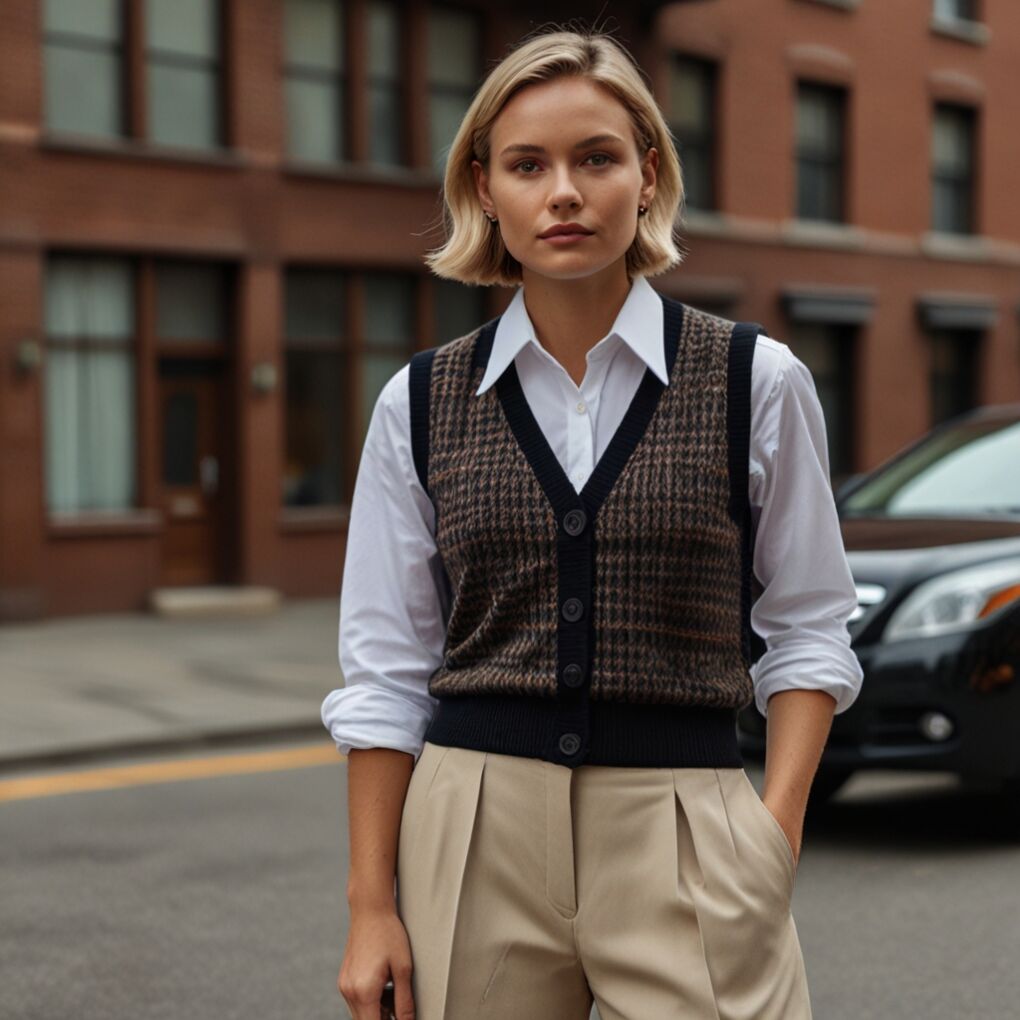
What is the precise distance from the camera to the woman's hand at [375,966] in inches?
86.8

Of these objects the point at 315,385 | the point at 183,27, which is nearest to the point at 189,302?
the point at 315,385

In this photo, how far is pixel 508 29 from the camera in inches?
835

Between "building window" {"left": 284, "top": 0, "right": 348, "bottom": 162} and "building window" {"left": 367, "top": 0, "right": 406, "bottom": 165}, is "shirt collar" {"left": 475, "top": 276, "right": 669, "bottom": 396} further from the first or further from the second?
"building window" {"left": 367, "top": 0, "right": 406, "bottom": 165}

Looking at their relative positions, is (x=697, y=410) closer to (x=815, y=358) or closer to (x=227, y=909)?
(x=227, y=909)

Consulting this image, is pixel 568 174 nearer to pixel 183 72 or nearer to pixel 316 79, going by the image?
pixel 183 72

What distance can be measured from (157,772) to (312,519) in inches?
398

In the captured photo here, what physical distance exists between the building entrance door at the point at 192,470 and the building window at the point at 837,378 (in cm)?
929

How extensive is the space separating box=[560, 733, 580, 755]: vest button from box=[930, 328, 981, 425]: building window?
25.5 m

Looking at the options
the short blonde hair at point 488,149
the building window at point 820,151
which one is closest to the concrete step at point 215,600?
the building window at point 820,151

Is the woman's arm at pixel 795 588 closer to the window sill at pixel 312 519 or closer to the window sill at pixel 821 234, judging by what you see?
the window sill at pixel 312 519

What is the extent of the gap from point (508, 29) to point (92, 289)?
5.98 metres

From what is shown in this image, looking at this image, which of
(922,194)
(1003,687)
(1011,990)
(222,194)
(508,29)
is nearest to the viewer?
(1011,990)

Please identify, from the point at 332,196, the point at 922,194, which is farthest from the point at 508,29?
the point at 922,194

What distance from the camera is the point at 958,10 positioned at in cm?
2759
